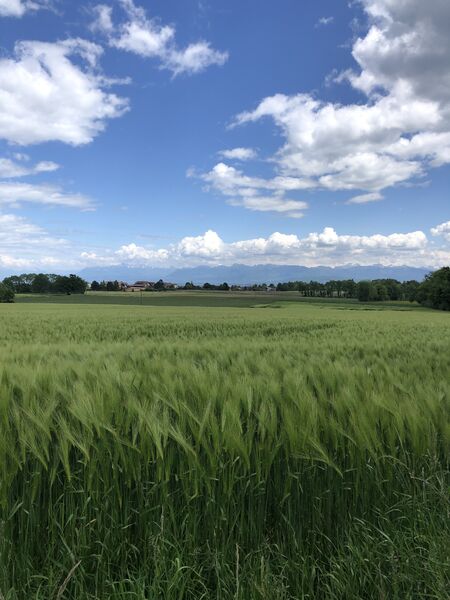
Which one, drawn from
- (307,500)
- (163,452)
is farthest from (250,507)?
(163,452)

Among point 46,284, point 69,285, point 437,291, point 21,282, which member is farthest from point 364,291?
point 21,282

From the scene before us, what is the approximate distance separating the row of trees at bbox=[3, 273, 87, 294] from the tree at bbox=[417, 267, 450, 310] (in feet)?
295

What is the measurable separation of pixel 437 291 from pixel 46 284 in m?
105

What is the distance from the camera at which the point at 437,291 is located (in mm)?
79438

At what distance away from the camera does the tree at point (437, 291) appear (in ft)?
255

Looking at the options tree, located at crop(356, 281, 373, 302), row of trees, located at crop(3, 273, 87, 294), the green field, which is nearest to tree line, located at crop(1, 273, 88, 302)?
row of trees, located at crop(3, 273, 87, 294)

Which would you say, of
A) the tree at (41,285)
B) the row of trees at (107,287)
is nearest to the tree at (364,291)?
the row of trees at (107,287)

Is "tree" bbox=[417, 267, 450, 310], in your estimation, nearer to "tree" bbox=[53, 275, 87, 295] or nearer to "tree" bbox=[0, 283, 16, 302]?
"tree" bbox=[0, 283, 16, 302]

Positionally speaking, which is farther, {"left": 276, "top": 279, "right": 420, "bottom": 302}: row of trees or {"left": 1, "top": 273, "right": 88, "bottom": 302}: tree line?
{"left": 1, "top": 273, "right": 88, "bottom": 302}: tree line

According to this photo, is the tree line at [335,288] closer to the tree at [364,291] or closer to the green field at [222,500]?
the tree at [364,291]

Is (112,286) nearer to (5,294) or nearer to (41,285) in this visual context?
(41,285)

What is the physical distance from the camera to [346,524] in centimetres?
201

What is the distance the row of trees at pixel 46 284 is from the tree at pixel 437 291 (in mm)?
89946

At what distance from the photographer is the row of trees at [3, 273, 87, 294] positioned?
115 meters
